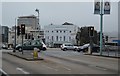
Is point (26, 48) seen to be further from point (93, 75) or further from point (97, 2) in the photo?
point (93, 75)

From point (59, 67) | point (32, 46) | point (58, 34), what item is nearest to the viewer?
point (59, 67)

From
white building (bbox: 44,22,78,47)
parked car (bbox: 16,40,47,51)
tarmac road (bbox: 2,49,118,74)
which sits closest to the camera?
tarmac road (bbox: 2,49,118,74)

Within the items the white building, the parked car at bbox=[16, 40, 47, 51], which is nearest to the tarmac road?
the parked car at bbox=[16, 40, 47, 51]

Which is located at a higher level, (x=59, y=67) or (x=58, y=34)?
(x=58, y=34)

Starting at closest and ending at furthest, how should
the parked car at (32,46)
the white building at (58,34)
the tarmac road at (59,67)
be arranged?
the tarmac road at (59,67)
the parked car at (32,46)
the white building at (58,34)

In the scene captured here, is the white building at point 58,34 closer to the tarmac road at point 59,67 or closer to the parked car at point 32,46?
the parked car at point 32,46

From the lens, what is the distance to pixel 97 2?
139ft

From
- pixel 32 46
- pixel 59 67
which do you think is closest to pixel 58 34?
pixel 32 46

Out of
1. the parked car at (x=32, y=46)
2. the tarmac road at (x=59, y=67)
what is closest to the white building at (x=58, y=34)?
the parked car at (x=32, y=46)

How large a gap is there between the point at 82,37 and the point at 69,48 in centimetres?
5409

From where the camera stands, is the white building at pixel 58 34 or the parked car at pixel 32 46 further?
the white building at pixel 58 34

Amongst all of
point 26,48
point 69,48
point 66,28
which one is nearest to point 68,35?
point 66,28

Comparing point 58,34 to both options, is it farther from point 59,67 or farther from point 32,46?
point 59,67

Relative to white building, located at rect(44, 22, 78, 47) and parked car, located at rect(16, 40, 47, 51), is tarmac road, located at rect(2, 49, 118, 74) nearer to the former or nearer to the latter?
parked car, located at rect(16, 40, 47, 51)
